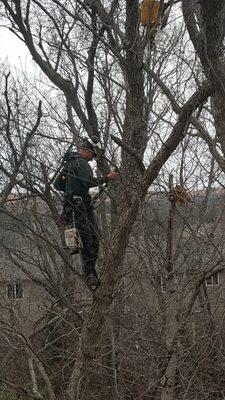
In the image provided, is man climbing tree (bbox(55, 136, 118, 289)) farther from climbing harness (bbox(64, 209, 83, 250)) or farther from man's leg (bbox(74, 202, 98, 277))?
climbing harness (bbox(64, 209, 83, 250))

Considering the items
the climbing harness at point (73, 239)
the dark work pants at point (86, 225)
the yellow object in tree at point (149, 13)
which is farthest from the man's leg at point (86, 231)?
the yellow object in tree at point (149, 13)

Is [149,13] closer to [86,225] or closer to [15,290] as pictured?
[86,225]

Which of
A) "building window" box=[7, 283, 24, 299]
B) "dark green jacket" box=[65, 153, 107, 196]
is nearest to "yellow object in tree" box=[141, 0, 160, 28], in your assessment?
"dark green jacket" box=[65, 153, 107, 196]

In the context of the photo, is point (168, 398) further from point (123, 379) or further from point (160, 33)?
point (160, 33)

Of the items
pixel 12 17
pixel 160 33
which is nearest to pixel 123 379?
Answer: pixel 160 33

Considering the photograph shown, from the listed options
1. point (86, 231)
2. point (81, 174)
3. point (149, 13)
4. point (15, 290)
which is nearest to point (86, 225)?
point (86, 231)

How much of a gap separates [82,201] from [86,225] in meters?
0.24

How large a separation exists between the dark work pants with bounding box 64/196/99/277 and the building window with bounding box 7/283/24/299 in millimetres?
1863

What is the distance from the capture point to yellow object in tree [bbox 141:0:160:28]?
18.9 ft

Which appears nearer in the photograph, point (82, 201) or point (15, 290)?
point (82, 201)

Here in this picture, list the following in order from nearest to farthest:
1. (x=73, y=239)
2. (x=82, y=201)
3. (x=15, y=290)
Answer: (x=73, y=239)
(x=82, y=201)
(x=15, y=290)

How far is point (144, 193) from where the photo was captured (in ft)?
15.9

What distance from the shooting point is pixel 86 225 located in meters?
5.83

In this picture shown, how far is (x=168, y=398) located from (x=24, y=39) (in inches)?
247
